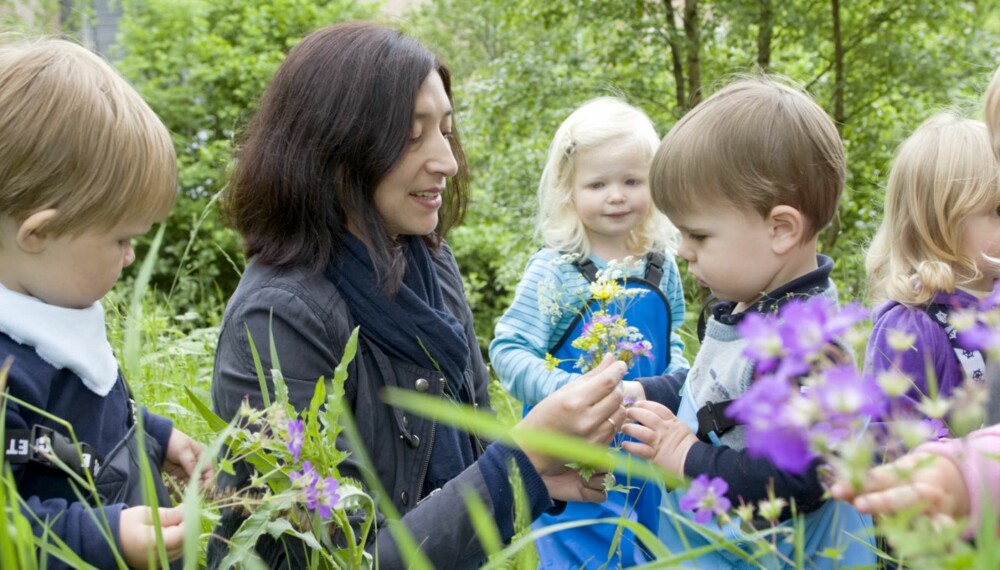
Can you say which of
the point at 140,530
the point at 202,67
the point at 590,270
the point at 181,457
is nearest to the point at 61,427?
the point at 140,530

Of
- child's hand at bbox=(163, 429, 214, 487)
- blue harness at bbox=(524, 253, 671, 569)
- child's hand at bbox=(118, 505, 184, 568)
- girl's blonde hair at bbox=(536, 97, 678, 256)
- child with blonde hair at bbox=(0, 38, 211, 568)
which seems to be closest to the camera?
child's hand at bbox=(118, 505, 184, 568)

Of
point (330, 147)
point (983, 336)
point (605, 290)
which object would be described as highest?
point (983, 336)

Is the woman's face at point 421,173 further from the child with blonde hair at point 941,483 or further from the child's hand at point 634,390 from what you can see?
the child with blonde hair at point 941,483

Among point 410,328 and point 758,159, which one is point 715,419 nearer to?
point 758,159

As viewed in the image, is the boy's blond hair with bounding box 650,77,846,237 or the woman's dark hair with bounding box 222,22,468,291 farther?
the woman's dark hair with bounding box 222,22,468,291

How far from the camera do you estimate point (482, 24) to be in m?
11.8

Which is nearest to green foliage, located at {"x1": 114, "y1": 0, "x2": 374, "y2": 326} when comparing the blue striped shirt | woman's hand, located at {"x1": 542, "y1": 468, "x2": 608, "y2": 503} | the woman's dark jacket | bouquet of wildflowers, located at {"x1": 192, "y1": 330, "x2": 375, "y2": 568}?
the blue striped shirt

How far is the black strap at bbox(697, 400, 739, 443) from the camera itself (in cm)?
177

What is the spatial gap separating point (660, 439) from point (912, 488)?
1.00 meters

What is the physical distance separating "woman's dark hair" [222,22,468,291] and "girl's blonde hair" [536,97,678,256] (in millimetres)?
922

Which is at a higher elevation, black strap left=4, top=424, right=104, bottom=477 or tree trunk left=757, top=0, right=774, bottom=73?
black strap left=4, top=424, right=104, bottom=477

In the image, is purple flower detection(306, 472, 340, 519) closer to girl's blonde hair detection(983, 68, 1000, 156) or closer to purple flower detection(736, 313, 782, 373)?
purple flower detection(736, 313, 782, 373)

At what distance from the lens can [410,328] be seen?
6.72 ft

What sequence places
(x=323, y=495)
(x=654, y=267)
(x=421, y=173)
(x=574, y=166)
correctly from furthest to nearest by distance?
(x=574, y=166)
(x=654, y=267)
(x=421, y=173)
(x=323, y=495)
